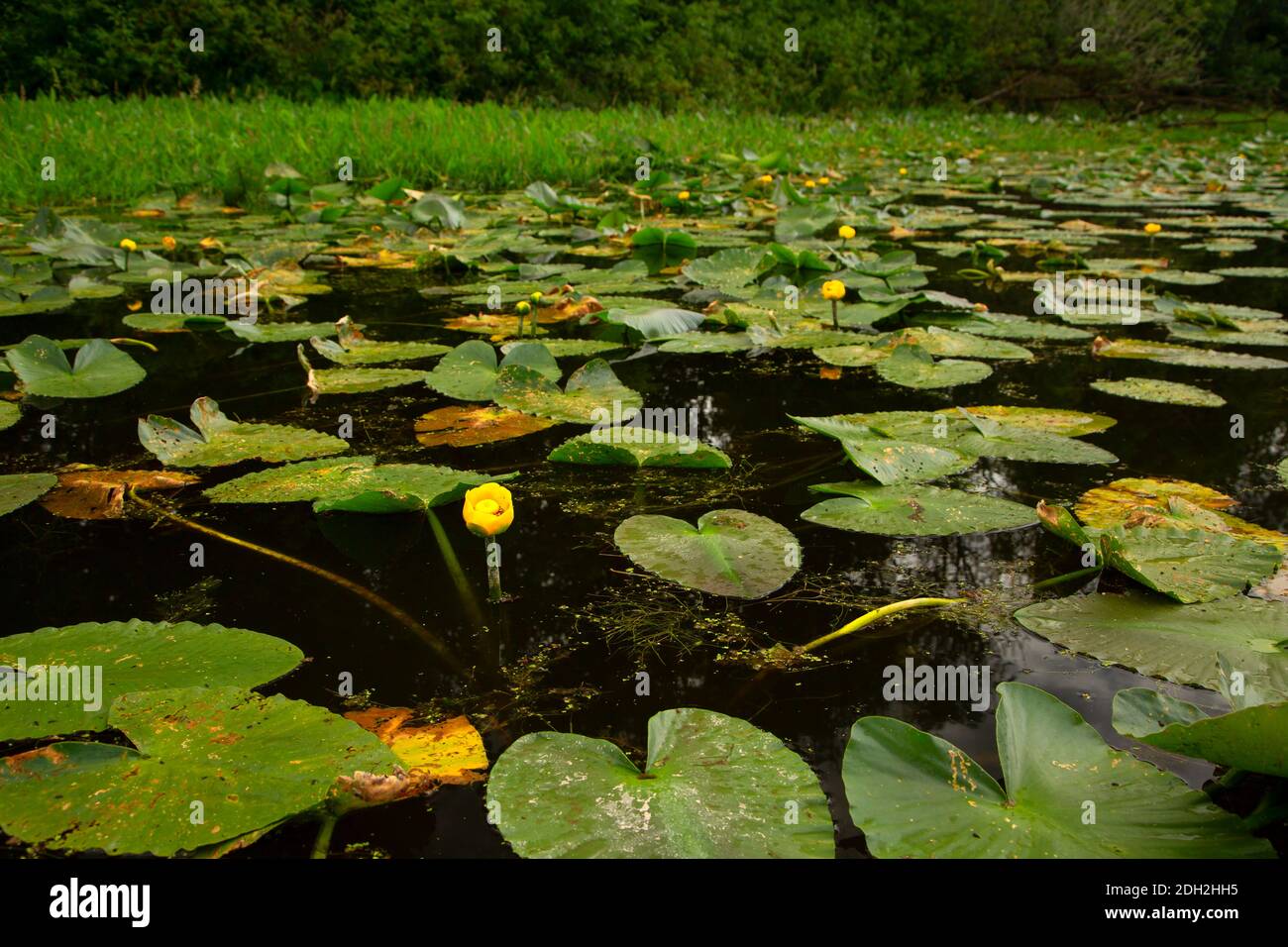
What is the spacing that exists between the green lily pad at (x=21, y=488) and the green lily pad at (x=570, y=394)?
576mm

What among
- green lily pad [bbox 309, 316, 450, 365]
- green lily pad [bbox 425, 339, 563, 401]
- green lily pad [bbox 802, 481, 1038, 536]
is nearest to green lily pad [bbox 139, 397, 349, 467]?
green lily pad [bbox 425, 339, 563, 401]

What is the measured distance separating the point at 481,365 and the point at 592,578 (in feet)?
2.20

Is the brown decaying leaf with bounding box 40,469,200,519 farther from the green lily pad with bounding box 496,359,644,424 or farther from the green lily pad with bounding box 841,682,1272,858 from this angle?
the green lily pad with bounding box 841,682,1272,858

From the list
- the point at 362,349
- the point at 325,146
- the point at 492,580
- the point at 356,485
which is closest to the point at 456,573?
the point at 492,580

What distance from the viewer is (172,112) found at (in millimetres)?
5070

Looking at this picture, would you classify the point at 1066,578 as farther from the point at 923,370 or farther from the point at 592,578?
the point at 923,370

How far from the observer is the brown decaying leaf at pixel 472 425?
1.28 meters

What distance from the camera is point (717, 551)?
913 mm

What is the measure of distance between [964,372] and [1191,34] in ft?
45.2

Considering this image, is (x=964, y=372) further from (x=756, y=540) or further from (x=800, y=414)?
(x=756, y=540)

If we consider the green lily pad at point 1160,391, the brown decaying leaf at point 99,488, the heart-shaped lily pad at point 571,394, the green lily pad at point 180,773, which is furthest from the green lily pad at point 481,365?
the green lily pad at point 1160,391

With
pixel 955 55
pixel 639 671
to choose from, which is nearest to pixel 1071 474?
pixel 639 671

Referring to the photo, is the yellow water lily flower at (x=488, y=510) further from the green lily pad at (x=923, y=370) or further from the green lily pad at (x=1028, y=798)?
the green lily pad at (x=923, y=370)

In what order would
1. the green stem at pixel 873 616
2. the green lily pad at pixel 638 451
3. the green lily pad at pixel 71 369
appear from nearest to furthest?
the green stem at pixel 873 616 < the green lily pad at pixel 638 451 < the green lily pad at pixel 71 369
